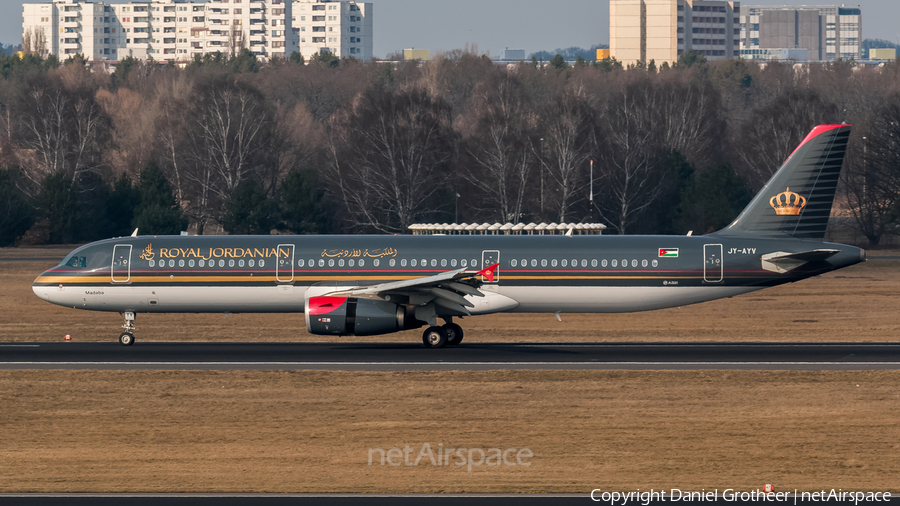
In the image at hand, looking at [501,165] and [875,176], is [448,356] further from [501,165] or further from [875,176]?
[875,176]

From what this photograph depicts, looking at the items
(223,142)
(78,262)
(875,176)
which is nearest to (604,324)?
(78,262)

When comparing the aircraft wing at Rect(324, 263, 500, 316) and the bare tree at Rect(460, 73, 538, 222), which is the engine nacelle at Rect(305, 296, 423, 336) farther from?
the bare tree at Rect(460, 73, 538, 222)

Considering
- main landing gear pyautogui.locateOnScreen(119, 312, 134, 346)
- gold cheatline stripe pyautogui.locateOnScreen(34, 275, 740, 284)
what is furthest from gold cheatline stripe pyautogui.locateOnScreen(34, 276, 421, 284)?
main landing gear pyautogui.locateOnScreen(119, 312, 134, 346)

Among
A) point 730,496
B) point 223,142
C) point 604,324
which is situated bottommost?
point 604,324

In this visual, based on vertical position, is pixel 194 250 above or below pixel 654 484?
above

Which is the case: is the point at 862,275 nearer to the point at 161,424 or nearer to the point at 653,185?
the point at 653,185

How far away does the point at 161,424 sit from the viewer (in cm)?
2556

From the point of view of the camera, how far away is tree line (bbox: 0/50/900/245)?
94875 millimetres

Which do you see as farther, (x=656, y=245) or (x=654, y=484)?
(x=656, y=245)

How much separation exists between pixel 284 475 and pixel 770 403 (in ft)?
44.4

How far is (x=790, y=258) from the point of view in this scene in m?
39.2

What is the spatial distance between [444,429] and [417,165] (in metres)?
80.4

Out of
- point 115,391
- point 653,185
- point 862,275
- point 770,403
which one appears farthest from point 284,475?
point 653,185

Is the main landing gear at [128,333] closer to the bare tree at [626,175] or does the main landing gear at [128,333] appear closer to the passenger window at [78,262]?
the passenger window at [78,262]
